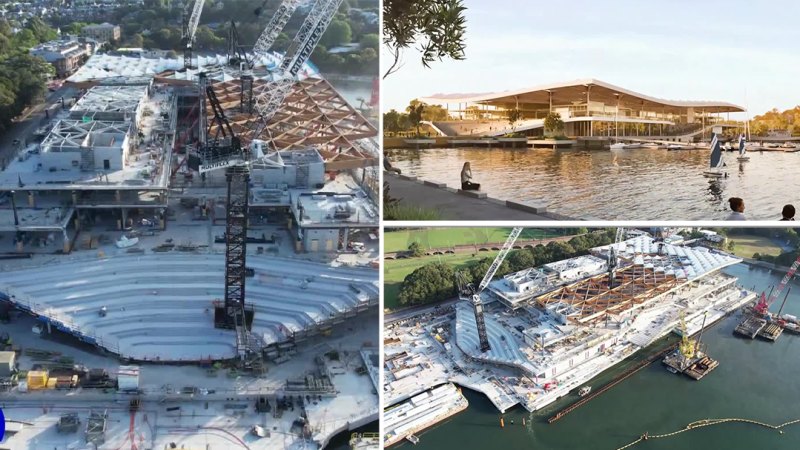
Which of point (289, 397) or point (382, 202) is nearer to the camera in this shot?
point (382, 202)

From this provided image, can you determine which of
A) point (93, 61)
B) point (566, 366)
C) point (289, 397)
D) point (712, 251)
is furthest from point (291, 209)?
point (712, 251)

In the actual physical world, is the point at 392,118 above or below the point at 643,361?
above

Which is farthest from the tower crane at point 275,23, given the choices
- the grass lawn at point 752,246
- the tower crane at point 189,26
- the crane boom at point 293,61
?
the grass lawn at point 752,246

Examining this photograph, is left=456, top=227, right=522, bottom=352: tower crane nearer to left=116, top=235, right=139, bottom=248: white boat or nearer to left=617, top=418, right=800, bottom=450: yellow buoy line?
left=617, top=418, right=800, bottom=450: yellow buoy line

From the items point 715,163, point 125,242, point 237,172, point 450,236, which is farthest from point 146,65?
point 715,163

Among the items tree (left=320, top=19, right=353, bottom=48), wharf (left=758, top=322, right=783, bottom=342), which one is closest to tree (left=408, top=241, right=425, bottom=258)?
wharf (left=758, top=322, right=783, bottom=342)

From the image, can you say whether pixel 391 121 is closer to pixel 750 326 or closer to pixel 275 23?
pixel 750 326

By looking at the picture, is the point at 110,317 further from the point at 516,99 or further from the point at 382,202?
→ the point at 516,99
